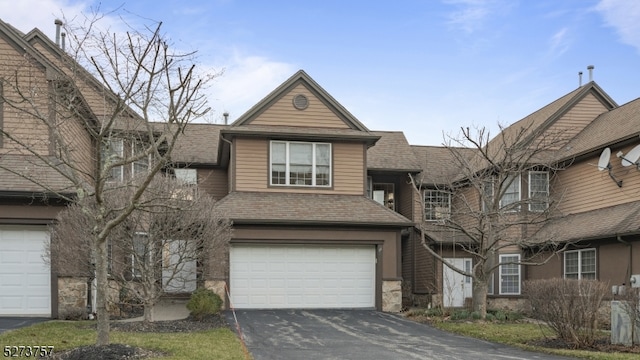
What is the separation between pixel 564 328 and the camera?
13023mm

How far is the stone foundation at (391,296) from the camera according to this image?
20.6 metres

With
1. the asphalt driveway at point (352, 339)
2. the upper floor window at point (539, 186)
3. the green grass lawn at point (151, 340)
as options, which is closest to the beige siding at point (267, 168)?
the asphalt driveway at point (352, 339)

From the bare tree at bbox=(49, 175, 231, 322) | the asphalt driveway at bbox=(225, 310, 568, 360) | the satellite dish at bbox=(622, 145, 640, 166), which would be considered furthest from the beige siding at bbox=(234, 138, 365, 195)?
the satellite dish at bbox=(622, 145, 640, 166)

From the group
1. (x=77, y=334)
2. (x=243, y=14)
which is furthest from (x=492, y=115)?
(x=77, y=334)

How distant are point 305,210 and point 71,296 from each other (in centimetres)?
781

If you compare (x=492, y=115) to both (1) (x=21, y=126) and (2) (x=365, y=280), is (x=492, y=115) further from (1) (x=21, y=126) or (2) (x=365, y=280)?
(1) (x=21, y=126)

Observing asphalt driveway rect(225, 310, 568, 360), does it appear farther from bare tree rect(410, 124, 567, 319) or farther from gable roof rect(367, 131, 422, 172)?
gable roof rect(367, 131, 422, 172)

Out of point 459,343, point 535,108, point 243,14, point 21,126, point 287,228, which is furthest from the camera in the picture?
point 535,108

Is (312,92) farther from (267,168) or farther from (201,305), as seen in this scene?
(201,305)

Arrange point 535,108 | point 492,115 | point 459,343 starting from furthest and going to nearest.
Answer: point 535,108
point 492,115
point 459,343

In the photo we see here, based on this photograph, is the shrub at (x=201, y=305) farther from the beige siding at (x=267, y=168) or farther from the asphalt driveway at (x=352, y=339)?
the beige siding at (x=267, y=168)

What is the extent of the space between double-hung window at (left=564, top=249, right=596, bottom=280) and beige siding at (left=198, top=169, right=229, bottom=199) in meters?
13.3

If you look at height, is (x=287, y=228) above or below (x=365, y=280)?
above

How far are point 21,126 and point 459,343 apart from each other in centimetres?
1303
